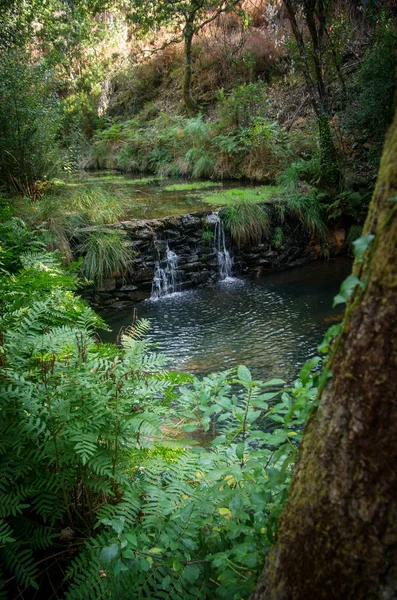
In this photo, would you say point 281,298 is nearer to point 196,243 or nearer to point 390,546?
point 196,243

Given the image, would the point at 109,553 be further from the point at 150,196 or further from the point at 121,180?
the point at 121,180

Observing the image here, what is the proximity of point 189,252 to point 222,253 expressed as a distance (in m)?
0.65

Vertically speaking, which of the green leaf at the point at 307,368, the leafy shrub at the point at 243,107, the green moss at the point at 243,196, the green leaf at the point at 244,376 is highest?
the leafy shrub at the point at 243,107

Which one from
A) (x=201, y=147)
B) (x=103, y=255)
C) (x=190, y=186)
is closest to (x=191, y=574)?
(x=103, y=255)

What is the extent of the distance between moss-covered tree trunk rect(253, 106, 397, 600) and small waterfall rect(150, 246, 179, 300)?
6554mm

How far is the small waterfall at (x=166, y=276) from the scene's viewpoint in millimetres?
7539

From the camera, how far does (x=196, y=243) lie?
26.8 ft

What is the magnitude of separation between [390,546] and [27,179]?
8.11 m

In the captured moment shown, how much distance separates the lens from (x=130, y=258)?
7.19 metres

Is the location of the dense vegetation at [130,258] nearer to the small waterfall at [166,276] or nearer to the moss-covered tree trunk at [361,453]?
the moss-covered tree trunk at [361,453]

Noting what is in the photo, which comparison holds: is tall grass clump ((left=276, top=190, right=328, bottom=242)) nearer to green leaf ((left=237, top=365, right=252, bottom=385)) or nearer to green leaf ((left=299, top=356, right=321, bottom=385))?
green leaf ((left=237, top=365, right=252, bottom=385))

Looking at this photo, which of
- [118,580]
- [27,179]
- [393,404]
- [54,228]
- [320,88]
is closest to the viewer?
[393,404]

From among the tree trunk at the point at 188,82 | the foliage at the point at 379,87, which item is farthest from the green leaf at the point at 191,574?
the tree trunk at the point at 188,82

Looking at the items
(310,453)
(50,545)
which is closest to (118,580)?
(50,545)
